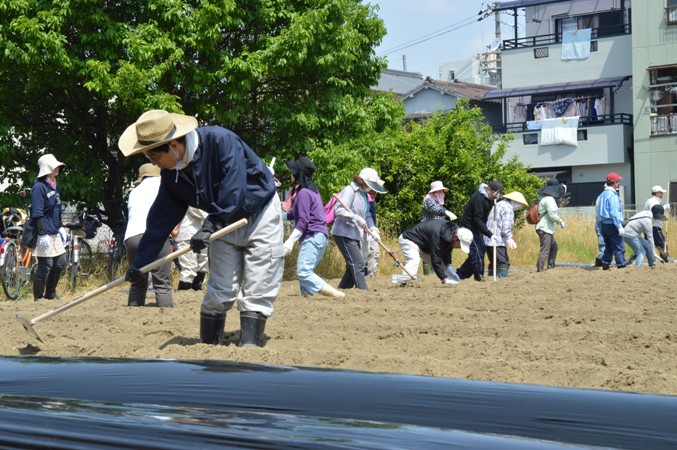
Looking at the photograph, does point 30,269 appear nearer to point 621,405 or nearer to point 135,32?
point 135,32

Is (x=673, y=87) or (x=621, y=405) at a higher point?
(x=673, y=87)

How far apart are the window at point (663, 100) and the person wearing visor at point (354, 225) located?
24724 mm

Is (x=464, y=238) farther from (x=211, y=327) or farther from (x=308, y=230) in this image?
(x=211, y=327)

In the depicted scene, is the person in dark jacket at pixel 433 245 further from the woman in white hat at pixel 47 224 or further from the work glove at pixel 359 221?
the woman in white hat at pixel 47 224

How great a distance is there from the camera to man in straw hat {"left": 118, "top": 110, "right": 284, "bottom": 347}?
242 inches

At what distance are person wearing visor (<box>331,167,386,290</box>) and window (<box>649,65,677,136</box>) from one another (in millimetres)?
24724

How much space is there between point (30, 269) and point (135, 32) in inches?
151

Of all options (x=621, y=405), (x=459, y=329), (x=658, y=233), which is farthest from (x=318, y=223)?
(x=658, y=233)

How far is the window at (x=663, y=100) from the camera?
34.7 m

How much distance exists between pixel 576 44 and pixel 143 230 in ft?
101

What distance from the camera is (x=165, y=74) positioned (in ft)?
50.9

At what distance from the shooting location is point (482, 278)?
573 inches

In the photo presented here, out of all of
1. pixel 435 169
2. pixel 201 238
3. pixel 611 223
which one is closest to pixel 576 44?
pixel 435 169

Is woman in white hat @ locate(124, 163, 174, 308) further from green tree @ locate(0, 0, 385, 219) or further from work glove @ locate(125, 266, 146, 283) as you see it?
green tree @ locate(0, 0, 385, 219)
